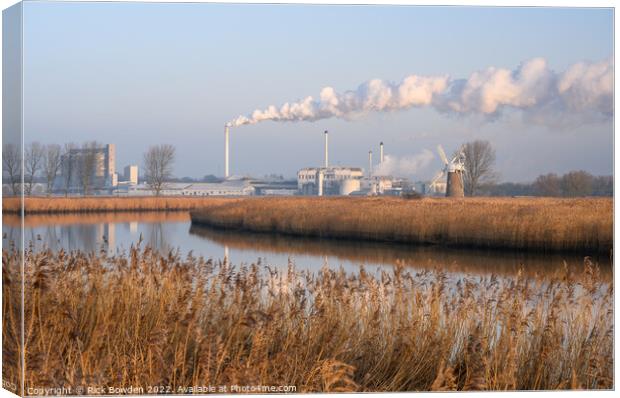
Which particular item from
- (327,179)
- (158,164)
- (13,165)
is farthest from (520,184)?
(13,165)

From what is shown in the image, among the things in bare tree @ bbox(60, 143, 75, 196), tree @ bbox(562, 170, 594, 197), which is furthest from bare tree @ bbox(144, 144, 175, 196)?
tree @ bbox(562, 170, 594, 197)

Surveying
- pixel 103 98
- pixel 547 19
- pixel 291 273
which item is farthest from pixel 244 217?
pixel 547 19

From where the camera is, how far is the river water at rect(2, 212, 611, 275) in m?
8.38

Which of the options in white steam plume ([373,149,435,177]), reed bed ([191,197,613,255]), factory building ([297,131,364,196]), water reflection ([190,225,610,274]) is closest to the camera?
factory building ([297,131,364,196])

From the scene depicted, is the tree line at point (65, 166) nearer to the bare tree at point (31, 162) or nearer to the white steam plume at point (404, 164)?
the bare tree at point (31, 162)

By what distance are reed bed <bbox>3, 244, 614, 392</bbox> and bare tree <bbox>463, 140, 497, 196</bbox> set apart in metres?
1.19

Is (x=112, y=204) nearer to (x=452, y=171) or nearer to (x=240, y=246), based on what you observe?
(x=240, y=246)

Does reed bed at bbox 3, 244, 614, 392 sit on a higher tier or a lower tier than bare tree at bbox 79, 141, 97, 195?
lower

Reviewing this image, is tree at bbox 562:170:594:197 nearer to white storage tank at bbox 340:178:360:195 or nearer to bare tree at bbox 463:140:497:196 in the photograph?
bare tree at bbox 463:140:497:196

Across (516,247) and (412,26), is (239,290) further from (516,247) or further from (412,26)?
(516,247)

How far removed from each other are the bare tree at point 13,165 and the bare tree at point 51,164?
518 millimetres

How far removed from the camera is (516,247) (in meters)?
10.2

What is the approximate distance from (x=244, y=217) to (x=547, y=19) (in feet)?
14.9

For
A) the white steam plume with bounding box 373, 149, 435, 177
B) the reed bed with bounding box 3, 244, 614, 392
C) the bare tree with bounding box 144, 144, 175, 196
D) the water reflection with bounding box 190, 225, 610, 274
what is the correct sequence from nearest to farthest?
1. the reed bed with bounding box 3, 244, 614, 392
2. the bare tree with bounding box 144, 144, 175, 196
3. the white steam plume with bounding box 373, 149, 435, 177
4. the water reflection with bounding box 190, 225, 610, 274
